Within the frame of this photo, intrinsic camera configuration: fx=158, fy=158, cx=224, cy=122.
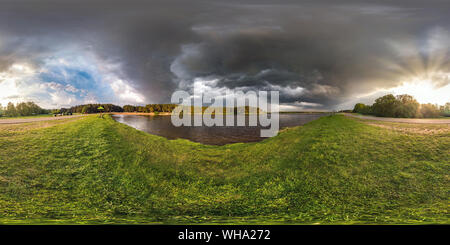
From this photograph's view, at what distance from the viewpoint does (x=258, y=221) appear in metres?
3.45

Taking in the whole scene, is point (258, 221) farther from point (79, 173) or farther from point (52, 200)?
point (79, 173)

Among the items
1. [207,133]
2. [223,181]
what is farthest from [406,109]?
[207,133]

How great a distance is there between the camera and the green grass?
3.61 m

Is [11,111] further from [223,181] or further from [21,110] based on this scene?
[223,181]

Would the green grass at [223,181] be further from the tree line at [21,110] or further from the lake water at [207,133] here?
the lake water at [207,133]

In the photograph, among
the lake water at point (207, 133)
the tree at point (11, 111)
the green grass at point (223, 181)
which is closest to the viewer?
the green grass at point (223, 181)

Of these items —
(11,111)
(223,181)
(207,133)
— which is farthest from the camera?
(207,133)

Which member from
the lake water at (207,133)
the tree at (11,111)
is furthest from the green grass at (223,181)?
the lake water at (207,133)

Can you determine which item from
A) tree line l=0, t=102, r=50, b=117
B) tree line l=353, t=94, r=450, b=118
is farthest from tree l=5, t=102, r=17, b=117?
tree line l=353, t=94, r=450, b=118

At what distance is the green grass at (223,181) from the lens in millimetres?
3609

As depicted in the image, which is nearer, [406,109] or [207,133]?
[406,109]

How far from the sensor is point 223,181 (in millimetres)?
5637

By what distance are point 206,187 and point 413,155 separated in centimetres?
789

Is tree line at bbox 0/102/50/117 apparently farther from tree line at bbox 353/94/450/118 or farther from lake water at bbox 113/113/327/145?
tree line at bbox 353/94/450/118
